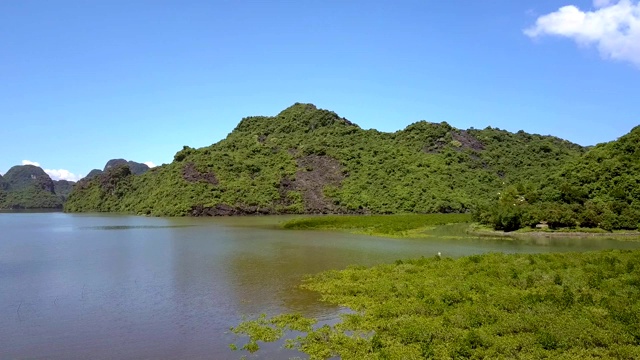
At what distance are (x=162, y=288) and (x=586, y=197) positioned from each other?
65567 millimetres

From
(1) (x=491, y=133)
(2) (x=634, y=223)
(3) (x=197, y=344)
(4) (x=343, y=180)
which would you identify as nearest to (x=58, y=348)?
(3) (x=197, y=344)

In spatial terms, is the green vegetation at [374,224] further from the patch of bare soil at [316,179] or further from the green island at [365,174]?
the patch of bare soil at [316,179]

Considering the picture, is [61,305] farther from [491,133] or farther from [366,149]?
[491,133]

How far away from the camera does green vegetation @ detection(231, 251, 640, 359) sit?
48.1 ft

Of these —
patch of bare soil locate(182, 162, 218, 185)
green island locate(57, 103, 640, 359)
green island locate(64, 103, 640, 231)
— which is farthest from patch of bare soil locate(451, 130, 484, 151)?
patch of bare soil locate(182, 162, 218, 185)

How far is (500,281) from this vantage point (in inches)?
941

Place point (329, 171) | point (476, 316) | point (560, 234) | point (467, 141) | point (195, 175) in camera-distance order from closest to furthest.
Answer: point (476, 316) < point (560, 234) < point (195, 175) < point (329, 171) < point (467, 141)

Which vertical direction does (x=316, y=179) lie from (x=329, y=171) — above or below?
below

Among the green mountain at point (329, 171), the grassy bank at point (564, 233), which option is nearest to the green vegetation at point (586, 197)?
the grassy bank at point (564, 233)

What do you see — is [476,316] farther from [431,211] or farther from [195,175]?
[195,175]

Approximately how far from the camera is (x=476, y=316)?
17.3 m

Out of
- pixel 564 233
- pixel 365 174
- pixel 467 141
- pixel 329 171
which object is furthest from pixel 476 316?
pixel 467 141

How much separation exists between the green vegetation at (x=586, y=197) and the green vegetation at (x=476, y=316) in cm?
3545

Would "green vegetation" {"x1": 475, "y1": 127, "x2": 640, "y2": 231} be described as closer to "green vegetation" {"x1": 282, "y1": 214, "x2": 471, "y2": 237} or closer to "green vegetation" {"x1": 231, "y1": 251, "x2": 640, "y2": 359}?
"green vegetation" {"x1": 282, "y1": 214, "x2": 471, "y2": 237}
